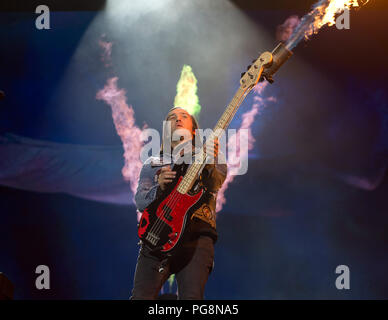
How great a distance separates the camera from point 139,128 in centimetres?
553

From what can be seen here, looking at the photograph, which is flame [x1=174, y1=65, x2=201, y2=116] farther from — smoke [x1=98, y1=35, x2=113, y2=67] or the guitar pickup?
the guitar pickup

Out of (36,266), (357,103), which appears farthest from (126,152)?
(357,103)

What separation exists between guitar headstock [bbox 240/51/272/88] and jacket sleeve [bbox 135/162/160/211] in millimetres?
919

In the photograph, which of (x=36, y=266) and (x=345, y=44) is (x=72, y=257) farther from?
(x=345, y=44)

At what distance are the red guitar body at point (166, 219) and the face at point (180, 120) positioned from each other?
2.08ft

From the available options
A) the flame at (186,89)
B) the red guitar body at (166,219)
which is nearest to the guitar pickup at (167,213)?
the red guitar body at (166,219)

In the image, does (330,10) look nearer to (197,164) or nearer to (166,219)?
(197,164)

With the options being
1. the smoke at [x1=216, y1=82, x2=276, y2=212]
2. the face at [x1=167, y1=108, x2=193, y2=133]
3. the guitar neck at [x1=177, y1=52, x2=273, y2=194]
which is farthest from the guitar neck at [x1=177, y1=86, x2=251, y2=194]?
the smoke at [x1=216, y1=82, x2=276, y2=212]

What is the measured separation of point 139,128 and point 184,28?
1.61 meters

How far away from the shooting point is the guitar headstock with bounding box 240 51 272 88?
8.95 feet

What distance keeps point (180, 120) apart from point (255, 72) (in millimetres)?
695

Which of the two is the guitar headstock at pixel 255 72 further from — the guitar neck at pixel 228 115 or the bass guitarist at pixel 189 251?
the bass guitarist at pixel 189 251

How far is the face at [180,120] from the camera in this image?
3.02 m

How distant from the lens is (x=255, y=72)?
274cm
